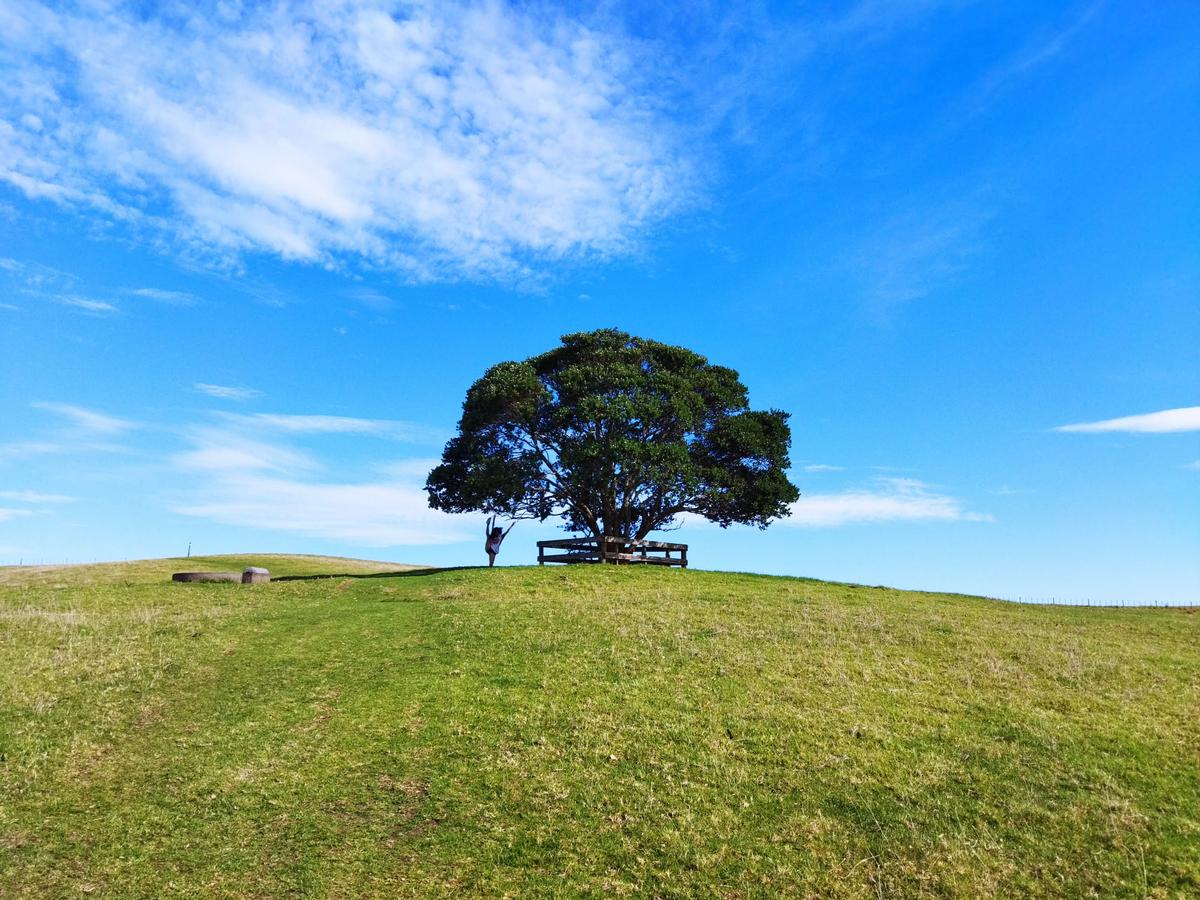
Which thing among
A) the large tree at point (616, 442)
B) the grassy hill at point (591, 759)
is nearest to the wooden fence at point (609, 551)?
the large tree at point (616, 442)

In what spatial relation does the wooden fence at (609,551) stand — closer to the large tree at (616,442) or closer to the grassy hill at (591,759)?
the large tree at (616,442)

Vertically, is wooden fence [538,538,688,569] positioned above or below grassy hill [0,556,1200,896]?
above

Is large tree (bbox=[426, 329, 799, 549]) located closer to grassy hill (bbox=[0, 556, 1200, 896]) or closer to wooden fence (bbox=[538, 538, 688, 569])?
wooden fence (bbox=[538, 538, 688, 569])

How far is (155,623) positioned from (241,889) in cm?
1765

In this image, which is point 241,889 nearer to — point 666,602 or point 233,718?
point 233,718

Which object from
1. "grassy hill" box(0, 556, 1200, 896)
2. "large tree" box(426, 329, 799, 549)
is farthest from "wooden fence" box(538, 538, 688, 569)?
"grassy hill" box(0, 556, 1200, 896)

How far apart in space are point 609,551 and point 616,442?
646 cm

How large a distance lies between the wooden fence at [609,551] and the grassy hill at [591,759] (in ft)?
58.5

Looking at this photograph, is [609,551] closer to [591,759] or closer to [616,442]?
[616,442]

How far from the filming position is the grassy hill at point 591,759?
36.7ft

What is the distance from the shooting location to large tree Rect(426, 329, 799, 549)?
43.5 m

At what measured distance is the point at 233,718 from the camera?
16.9 m

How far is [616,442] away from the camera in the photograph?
1651 inches

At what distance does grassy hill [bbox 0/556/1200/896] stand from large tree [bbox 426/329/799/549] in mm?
18649
